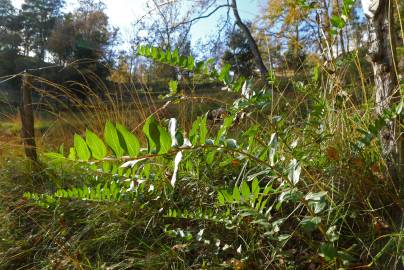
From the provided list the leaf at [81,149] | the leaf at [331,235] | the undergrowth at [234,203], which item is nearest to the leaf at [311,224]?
the undergrowth at [234,203]

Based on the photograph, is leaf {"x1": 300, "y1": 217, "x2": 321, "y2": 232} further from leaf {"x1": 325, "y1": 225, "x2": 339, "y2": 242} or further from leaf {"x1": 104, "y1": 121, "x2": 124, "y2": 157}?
leaf {"x1": 104, "y1": 121, "x2": 124, "y2": 157}

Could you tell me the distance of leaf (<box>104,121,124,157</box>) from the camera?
490 millimetres

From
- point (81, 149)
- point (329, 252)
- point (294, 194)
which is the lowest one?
point (329, 252)

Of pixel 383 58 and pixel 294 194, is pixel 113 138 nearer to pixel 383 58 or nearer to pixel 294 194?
pixel 294 194

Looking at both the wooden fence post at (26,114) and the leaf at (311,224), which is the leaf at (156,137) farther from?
the wooden fence post at (26,114)

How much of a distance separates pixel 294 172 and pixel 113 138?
428mm

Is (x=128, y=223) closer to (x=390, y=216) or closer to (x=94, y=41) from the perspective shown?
(x=390, y=216)

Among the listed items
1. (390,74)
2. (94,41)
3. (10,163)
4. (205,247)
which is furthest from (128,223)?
(94,41)

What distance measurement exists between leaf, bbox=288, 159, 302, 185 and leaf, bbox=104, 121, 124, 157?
401 mm

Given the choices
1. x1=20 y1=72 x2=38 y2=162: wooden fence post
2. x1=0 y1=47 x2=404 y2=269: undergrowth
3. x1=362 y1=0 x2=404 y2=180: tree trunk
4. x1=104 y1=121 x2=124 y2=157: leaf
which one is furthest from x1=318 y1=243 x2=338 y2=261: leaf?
x1=20 y1=72 x2=38 y2=162: wooden fence post

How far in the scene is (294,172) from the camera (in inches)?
29.4

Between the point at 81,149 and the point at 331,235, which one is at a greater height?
the point at 81,149

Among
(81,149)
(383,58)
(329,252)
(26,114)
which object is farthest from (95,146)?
(26,114)

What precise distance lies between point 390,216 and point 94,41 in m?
16.8
